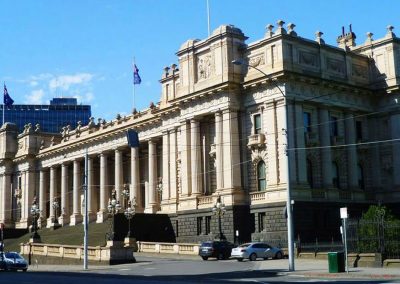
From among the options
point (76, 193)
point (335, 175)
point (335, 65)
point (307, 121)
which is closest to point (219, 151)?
point (307, 121)

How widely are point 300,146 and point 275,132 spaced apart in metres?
2.56

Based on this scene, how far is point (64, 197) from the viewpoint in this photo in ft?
315

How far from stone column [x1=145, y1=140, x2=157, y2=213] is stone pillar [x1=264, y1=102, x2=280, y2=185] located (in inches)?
839

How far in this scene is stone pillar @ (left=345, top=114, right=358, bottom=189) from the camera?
63031 millimetres

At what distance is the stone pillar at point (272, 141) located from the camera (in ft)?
188

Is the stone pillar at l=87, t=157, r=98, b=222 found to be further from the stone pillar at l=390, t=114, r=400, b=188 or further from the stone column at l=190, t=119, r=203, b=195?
the stone pillar at l=390, t=114, r=400, b=188

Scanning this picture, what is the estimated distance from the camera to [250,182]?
60.5m

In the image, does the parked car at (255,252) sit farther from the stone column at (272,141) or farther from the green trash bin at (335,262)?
the green trash bin at (335,262)

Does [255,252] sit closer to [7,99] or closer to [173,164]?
[173,164]

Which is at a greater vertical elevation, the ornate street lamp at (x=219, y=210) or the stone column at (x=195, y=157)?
the stone column at (x=195, y=157)

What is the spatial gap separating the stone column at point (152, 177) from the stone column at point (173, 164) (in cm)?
611

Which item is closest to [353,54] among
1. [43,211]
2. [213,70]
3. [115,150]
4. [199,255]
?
[213,70]

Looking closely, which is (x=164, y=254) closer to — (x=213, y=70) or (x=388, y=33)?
(x=213, y=70)

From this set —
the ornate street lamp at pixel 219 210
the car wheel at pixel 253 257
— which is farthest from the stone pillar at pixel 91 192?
the car wheel at pixel 253 257
